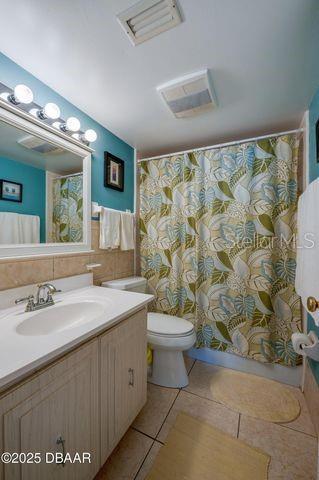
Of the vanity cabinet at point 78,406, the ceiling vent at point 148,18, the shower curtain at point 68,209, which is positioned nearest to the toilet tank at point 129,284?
the shower curtain at point 68,209

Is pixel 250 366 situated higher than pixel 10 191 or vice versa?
pixel 10 191

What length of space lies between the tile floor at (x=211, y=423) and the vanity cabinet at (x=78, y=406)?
18cm

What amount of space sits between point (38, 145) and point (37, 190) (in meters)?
0.27

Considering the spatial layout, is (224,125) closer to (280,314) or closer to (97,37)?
(97,37)

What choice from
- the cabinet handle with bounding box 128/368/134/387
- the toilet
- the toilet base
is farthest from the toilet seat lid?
the cabinet handle with bounding box 128/368/134/387

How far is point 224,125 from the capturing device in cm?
165

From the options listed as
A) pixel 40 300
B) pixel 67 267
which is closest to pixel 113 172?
pixel 67 267

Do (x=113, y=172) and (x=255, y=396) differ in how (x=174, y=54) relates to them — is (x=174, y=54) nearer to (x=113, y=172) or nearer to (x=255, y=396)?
(x=113, y=172)

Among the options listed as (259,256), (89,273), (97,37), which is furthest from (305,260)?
(97,37)

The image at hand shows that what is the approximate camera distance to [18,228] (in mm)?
1089

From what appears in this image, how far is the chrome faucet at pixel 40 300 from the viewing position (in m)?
1.00

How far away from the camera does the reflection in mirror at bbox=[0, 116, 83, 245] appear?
104 centimetres

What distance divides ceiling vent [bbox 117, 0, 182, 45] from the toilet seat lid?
1.75 meters

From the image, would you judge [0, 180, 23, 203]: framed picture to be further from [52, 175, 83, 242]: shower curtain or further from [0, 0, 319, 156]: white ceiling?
[0, 0, 319, 156]: white ceiling
